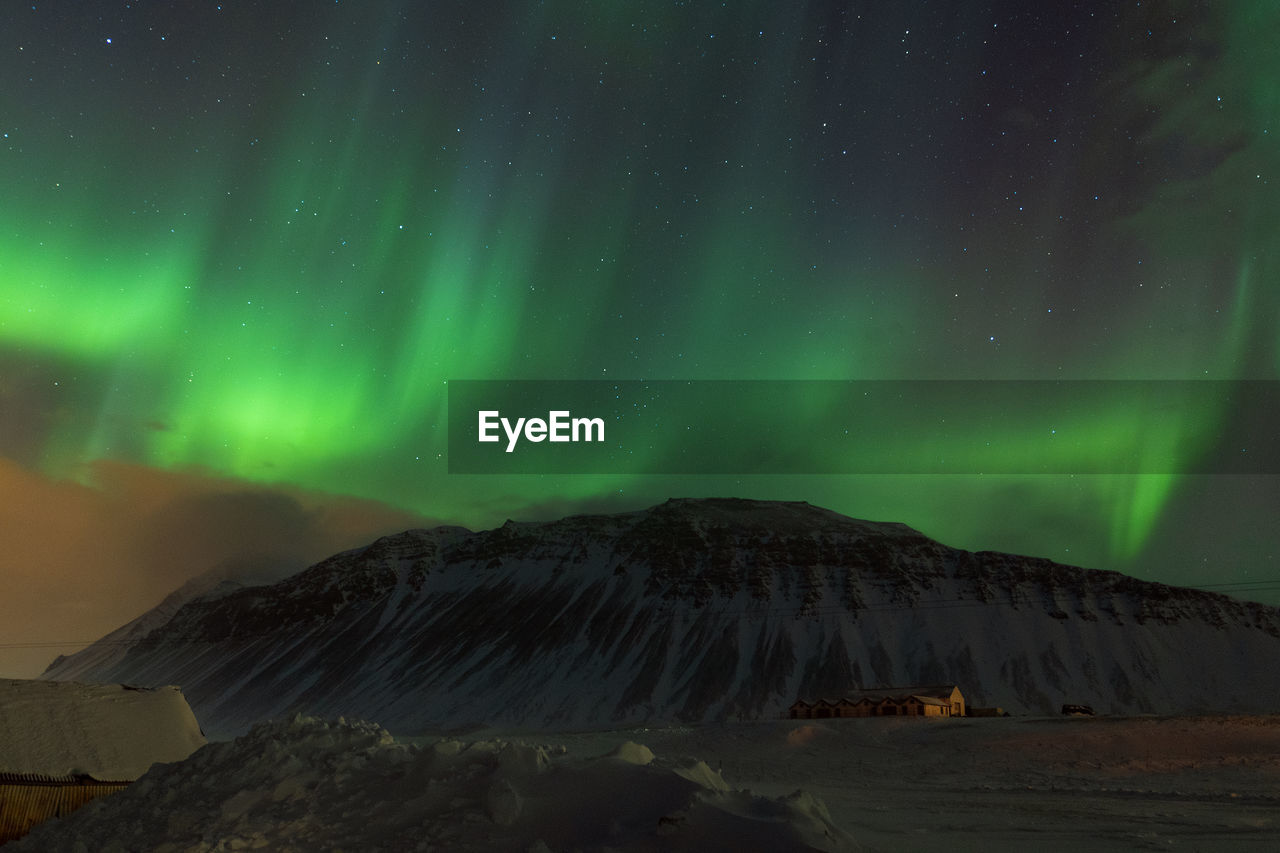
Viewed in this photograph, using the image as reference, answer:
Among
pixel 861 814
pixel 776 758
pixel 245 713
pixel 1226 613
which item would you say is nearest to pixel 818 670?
pixel 1226 613

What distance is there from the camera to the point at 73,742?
2336 centimetres

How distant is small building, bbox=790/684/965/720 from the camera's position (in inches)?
3329

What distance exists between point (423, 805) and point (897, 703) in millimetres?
77714

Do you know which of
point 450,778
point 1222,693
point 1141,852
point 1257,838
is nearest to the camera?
point 450,778

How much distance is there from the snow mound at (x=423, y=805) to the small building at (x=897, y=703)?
71.2 metres

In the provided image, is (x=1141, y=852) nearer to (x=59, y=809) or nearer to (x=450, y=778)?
(x=450, y=778)

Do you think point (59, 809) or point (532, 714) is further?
point (532, 714)

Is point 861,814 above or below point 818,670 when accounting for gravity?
above

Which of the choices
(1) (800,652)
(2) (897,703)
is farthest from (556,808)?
(1) (800,652)

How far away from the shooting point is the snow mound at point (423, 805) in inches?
571

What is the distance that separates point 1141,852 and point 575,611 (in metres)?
179

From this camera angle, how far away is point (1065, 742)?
43.1 m

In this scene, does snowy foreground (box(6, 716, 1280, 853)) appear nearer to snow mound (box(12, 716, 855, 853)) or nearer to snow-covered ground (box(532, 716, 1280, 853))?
snow mound (box(12, 716, 855, 853))

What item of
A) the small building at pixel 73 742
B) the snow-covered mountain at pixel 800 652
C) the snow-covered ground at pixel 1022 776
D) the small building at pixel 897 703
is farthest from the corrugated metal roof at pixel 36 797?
the snow-covered mountain at pixel 800 652
